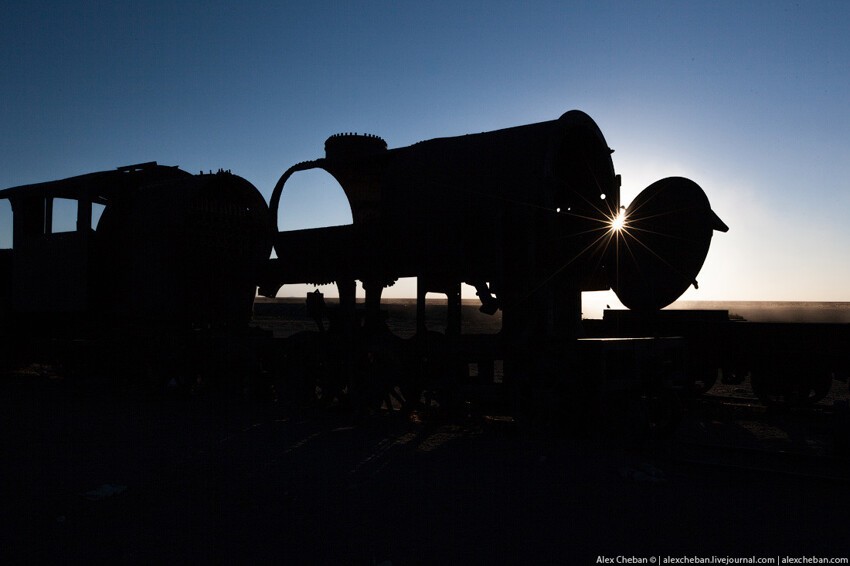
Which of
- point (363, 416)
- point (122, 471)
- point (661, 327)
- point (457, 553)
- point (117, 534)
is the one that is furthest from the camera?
point (661, 327)

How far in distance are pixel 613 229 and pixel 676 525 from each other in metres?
4.71

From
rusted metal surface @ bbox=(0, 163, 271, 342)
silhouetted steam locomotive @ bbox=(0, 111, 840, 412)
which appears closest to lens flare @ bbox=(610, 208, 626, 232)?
silhouetted steam locomotive @ bbox=(0, 111, 840, 412)

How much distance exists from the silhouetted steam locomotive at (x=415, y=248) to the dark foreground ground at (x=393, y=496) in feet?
4.67

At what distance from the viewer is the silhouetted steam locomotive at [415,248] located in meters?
7.54

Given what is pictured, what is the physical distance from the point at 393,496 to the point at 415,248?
3716mm

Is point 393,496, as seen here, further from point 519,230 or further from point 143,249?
point 143,249

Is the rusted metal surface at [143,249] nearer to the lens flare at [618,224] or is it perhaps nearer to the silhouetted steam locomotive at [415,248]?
the silhouetted steam locomotive at [415,248]

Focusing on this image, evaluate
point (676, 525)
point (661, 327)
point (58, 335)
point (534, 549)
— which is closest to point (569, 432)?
point (676, 525)

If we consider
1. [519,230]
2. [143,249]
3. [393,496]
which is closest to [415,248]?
[519,230]

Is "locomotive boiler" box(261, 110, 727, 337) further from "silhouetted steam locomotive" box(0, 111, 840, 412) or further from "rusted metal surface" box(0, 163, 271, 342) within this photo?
"rusted metal surface" box(0, 163, 271, 342)

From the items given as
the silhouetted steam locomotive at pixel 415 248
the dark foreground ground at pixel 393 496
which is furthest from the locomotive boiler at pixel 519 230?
the dark foreground ground at pixel 393 496

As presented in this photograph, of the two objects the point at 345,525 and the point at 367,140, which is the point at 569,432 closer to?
the point at 345,525

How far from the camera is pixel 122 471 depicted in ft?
19.5

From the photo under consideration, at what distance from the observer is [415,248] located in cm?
809
